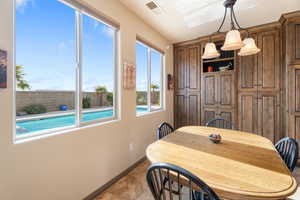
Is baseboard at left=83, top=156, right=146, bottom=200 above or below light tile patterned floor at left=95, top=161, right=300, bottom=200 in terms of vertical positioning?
above

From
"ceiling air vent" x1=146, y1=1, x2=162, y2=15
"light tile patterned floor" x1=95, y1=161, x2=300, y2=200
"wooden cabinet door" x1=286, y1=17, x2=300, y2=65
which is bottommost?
"light tile patterned floor" x1=95, y1=161, x2=300, y2=200

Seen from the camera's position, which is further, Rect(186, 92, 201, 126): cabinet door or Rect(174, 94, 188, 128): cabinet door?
Rect(174, 94, 188, 128): cabinet door

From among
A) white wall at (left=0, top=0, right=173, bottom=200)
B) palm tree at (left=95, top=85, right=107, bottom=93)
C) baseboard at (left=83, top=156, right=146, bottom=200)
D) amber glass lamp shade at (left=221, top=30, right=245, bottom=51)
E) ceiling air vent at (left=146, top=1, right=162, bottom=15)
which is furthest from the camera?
ceiling air vent at (left=146, top=1, right=162, bottom=15)

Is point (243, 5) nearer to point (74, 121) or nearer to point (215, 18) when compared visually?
point (215, 18)

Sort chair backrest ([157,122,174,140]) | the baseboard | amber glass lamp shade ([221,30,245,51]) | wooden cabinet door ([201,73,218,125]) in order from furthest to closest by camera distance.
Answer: wooden cabinet door ([201,73,218,125]) → chair backrest ([157,122,174,140]) → the baseboard → amber glass lamp shade ([221,30,245,51])

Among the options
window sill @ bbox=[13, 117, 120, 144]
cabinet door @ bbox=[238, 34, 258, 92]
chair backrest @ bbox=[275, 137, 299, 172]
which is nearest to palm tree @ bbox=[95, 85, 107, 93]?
window sill @ bbox=[13, 117, 120, 144]

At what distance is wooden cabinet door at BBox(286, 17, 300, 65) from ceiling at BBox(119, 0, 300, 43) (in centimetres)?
24

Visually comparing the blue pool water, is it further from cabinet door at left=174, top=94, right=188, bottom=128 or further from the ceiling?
cabinet door at left=174, top=94, right=188, bottom=128

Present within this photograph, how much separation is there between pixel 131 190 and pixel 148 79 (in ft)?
6.75

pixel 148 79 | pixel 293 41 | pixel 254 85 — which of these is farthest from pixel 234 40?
pixel 254 85

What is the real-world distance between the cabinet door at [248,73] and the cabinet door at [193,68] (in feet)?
3.03

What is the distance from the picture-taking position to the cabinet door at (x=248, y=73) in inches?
123

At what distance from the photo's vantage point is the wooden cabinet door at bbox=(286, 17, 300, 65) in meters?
2.56

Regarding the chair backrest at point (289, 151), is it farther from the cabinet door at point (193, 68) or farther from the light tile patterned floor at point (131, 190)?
the cabinet door at point (193, 68)
